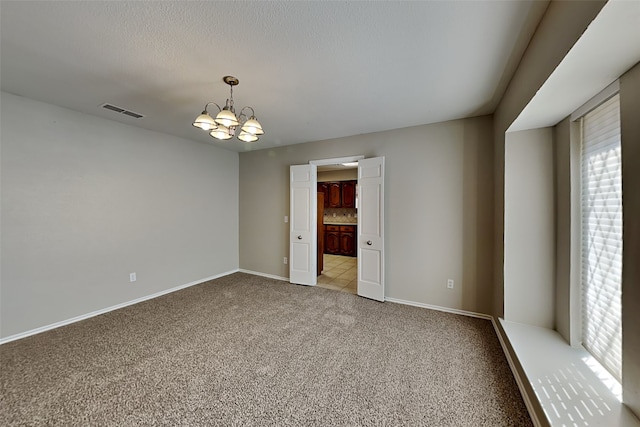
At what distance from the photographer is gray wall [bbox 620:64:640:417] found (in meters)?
1.21

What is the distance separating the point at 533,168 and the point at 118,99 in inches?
173

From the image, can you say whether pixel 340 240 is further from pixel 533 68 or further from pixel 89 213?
pixel 533 68

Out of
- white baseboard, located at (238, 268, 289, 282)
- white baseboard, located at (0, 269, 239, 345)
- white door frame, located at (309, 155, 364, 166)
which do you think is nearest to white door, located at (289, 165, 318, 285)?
white door frame, located at (309, 155, 364, 166)

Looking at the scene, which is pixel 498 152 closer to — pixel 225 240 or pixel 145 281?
pixel 225 240

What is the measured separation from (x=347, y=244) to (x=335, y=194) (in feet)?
4.96

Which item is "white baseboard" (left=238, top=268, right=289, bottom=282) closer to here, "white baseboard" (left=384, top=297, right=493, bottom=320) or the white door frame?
"white baseboard" (left=384, top=297, right=493, bottom=320)

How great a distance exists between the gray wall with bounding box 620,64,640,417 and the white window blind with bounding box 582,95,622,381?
29 cm

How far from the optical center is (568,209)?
2006 millimetres

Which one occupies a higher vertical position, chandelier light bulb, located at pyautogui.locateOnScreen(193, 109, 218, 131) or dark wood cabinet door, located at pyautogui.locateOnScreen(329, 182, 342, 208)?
chandelier light bulb, located at pyautogui.locateOnScreen(193, 109, 218, 131)

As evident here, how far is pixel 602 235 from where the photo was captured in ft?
5.51

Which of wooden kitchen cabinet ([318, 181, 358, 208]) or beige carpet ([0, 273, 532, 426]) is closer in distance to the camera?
beige carpet ([0, 273, 532, 426])

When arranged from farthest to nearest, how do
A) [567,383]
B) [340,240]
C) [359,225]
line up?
1. [340,240]
2. [359,225]
3. [567,383]

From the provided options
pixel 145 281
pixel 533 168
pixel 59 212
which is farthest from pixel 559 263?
pixel 59 212

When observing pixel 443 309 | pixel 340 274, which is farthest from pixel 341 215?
pixel 443 309
